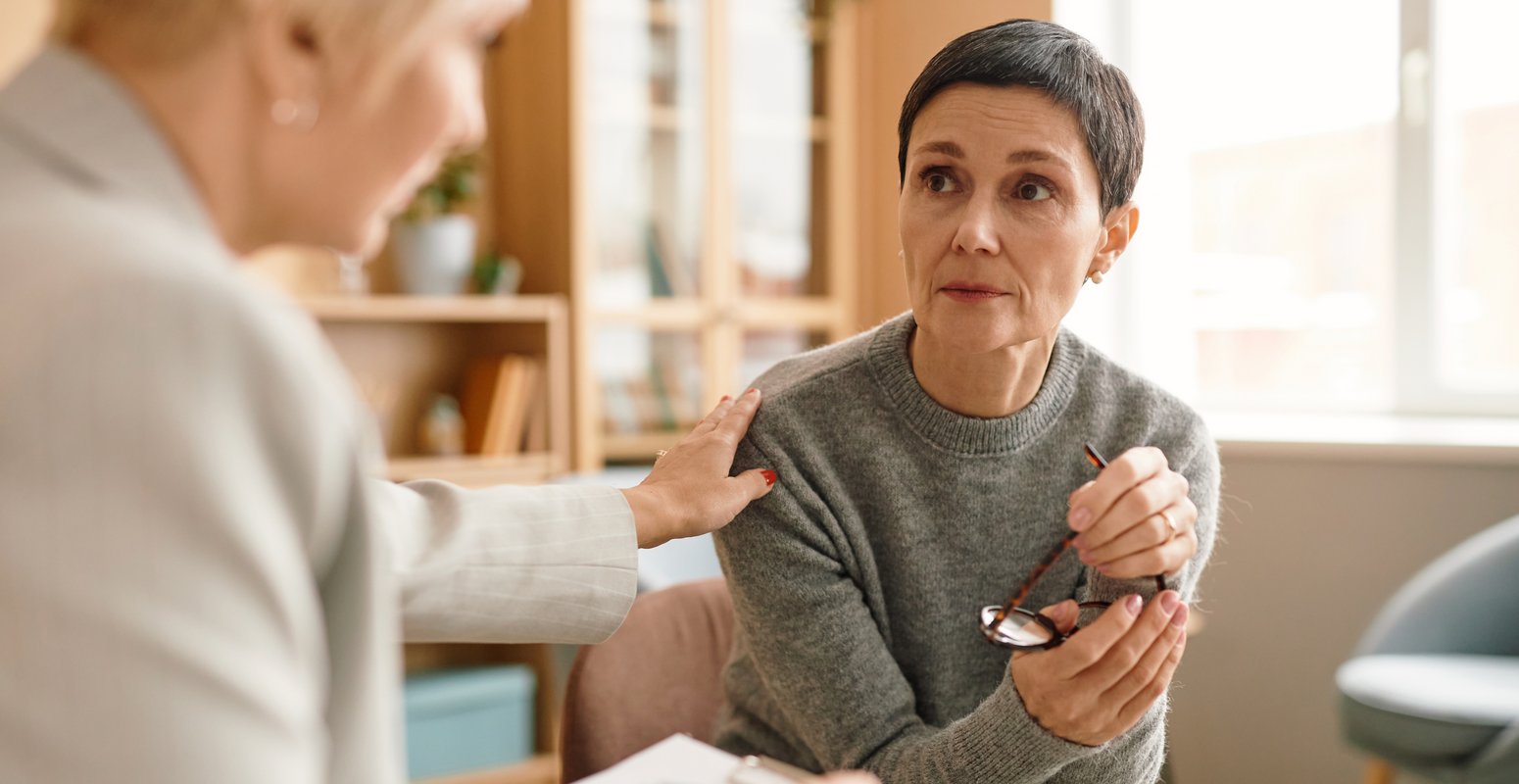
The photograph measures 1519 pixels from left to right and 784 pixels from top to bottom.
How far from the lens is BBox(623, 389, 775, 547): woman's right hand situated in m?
1.04

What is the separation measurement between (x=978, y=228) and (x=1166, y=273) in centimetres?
217

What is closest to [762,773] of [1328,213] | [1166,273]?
[1166,273]

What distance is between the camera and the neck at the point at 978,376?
1.23 m

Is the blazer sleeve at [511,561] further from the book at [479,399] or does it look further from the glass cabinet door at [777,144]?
the glass cabinet door at [777,144]

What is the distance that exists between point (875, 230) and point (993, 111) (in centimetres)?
242

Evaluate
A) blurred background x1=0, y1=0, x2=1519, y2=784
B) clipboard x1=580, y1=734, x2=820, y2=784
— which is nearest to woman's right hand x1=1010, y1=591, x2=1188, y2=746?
clipboard x1=580, y1=734, x2=820, y2=784

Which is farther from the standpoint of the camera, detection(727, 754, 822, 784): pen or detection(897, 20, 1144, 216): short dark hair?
detection(897, 20, 1144, 216): short dark hair

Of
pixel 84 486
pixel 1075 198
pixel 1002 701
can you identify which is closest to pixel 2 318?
pixel 84 486

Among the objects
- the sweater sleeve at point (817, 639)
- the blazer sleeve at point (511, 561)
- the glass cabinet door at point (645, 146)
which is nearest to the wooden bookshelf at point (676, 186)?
the glass cabinet door at point (645, 146)

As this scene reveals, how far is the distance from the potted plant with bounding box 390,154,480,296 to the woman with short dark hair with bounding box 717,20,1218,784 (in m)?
1.94

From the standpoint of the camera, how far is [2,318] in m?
0.44

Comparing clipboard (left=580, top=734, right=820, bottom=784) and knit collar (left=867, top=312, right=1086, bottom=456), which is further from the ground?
knit collar (left=867, top=312, right=1086, bottom=456)

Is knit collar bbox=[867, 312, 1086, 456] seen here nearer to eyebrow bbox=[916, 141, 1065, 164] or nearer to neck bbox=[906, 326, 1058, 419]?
neck bbox=[906, 326, 1058, 419]

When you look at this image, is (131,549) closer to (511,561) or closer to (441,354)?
(511,561)
